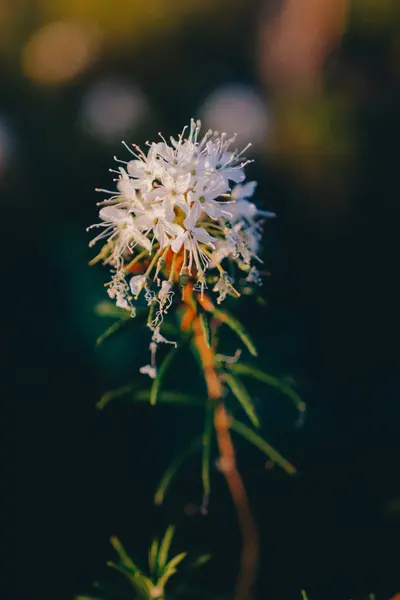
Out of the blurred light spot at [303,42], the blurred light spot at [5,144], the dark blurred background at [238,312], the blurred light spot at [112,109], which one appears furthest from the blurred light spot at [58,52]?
the blurred light spot at [303,42]

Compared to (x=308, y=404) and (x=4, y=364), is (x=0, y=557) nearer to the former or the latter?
(x=4, y=364)

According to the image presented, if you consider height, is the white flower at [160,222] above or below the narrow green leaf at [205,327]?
above

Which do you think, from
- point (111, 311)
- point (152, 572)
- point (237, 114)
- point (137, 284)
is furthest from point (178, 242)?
point (237, 114)

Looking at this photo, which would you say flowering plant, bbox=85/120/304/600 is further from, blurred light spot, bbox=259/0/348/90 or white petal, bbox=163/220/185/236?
blurred light spot, bbox=259/0/348/90

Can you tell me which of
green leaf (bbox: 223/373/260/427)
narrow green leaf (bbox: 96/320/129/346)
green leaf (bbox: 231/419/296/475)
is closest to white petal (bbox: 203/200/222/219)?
narrow green leaf (bbox: 96/320/129/346)

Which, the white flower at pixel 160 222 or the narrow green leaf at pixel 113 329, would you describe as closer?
the white flower at pixel 160 222

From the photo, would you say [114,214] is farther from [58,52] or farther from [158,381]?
[58,52]

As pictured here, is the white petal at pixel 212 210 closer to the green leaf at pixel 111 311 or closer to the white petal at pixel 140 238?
the white petal at pixel 140 238
